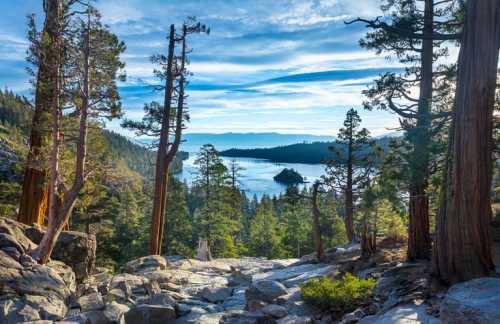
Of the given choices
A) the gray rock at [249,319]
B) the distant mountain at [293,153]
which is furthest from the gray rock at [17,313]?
the distant mountain at [293,153]

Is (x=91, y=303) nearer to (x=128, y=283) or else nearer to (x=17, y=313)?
(x=17, y=313)

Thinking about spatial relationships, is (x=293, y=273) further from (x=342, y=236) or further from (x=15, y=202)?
(x=342, y=236)

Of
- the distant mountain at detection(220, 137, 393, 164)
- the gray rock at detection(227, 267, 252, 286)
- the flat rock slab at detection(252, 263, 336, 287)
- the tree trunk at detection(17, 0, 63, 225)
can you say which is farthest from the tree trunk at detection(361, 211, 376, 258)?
the distant mountain at detection(220, 137, 393, 164)

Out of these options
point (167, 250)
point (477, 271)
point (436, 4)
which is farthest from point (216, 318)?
point (167, 250)

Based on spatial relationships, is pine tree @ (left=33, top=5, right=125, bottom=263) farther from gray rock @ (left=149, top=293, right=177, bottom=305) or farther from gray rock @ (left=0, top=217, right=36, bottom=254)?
gray rock @ (left=149, top=293, right=177, bottom=305)

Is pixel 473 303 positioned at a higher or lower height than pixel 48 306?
higher

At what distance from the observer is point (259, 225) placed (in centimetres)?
4162

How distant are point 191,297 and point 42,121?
667 centimetres

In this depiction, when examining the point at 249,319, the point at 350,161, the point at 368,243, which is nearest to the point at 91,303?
the point at 249,319

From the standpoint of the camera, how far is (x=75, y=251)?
11125 millimetres

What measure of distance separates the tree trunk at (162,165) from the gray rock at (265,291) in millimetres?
8058

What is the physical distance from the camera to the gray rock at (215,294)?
902 centimetres

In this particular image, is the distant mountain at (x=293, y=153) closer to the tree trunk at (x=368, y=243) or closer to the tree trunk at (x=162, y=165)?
the tree trunk at (x=162, y=165)

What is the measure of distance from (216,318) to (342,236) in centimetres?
3429
